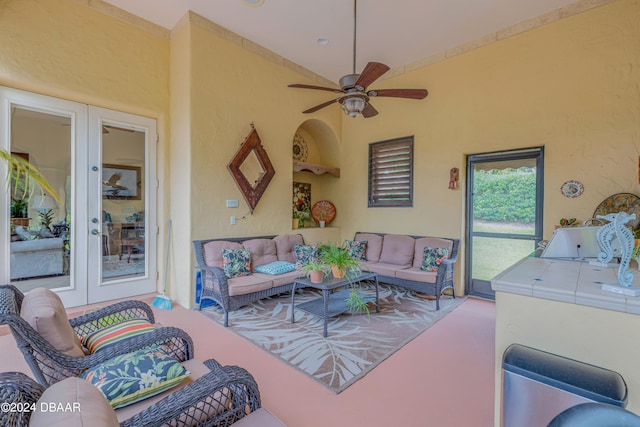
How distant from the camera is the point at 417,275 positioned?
167 inches

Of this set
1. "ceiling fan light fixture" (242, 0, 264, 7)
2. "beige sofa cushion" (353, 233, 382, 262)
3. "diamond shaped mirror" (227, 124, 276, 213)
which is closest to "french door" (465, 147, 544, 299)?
"beige sofa cushion" (353, 233, 382, 262)

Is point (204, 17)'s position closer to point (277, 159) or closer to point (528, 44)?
point (277, 159)

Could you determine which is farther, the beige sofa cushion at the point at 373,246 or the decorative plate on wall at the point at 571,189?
the beige sofa cushion at the point at 373,246

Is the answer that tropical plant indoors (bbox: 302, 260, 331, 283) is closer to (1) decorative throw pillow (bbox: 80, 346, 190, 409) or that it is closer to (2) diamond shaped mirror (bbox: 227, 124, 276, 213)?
(2) diamond shaped mirror (bbox: 227, 124, 276, 213)

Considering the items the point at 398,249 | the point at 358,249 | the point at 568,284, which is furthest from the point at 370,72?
the point at 358,249

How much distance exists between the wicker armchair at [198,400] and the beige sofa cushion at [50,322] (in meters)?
0.51

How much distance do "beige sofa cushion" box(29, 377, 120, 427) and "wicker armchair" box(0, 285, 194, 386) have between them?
64 cm

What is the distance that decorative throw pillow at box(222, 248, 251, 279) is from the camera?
3.91 meters

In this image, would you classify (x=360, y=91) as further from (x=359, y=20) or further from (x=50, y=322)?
(x=50, y=322)

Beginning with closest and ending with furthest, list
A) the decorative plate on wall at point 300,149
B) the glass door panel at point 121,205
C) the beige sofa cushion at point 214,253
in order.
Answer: the glass door panel at point 121,205
the beige sofa cushion at point 214,253
the decorative plate on wall at point 300,149

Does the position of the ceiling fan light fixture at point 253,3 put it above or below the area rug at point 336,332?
above

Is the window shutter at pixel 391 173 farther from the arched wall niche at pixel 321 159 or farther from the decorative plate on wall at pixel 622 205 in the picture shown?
the decorative plate on wall at pixel 622 205

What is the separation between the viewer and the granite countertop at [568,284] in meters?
1.27

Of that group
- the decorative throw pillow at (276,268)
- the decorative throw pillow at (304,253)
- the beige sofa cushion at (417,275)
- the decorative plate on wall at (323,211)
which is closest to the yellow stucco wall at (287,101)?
the decorative throw pillow at (304,253)
